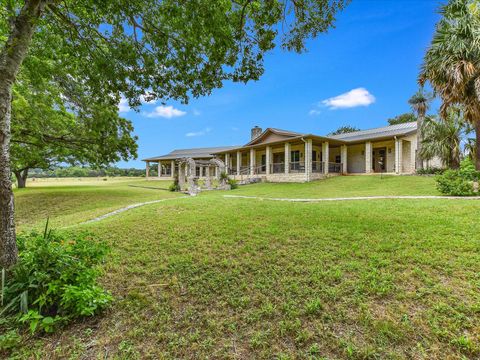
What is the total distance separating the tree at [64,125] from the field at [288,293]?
26.6 ft

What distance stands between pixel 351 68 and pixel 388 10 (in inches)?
433

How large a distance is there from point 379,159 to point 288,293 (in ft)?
78.8

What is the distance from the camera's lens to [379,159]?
A: 23.3 m

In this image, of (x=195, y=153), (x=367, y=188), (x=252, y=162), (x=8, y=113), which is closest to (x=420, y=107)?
(x=367, y=188)

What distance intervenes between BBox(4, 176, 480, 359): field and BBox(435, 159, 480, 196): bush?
17.6ft

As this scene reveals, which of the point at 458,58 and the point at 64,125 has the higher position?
the point at 458,58

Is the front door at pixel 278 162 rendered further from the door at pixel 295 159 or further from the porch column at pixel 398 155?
the porch column at pixel 398 155

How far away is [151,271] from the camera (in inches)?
164

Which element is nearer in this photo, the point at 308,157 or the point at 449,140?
the point at 449,140

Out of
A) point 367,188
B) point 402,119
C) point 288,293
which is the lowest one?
point 288,293

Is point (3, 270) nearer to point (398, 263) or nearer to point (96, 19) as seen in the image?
point (96, 19)

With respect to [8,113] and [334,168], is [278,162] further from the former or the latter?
[8,113]

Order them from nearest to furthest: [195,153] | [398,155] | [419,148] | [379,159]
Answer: [419,148]
[398,155]
[379,159]
[195,153]

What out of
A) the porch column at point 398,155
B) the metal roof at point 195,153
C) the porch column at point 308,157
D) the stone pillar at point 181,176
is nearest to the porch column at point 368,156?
the porch column at point 398,155
